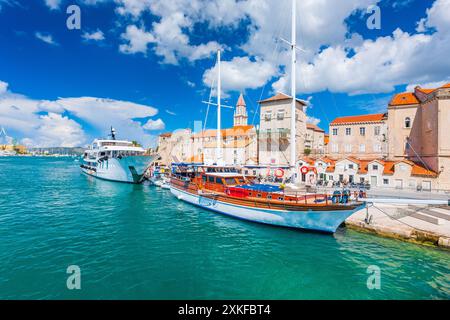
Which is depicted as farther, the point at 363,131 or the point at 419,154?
the point at 363,131

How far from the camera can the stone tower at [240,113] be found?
311 feet

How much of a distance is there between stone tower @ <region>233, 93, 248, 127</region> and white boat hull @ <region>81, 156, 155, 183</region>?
2302 inches

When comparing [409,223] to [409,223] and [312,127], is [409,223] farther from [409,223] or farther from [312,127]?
[312,127]

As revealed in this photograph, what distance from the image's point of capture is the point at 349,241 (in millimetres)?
14398

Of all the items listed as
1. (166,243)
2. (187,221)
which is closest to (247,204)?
(187,221)

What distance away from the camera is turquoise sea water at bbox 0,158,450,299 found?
9135 millimetres

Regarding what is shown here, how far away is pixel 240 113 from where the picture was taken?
313ft

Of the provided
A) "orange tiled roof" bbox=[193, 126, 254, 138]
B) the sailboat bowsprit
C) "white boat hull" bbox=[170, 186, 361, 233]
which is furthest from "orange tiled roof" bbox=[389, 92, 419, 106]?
"orange tiled roof" bbox=[193, 126, 254, 138]

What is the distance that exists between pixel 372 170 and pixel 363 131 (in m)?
11.6

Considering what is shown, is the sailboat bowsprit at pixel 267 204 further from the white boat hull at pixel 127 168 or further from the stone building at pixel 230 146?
the white boat hull at pixel 127 168

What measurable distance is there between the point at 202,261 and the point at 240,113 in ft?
290

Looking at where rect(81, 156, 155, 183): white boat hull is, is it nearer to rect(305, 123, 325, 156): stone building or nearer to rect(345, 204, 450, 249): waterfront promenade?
rect(345, 204, 450, 249): waterfront promenade

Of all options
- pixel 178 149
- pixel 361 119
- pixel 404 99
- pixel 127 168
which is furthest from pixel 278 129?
pixel 178 149
